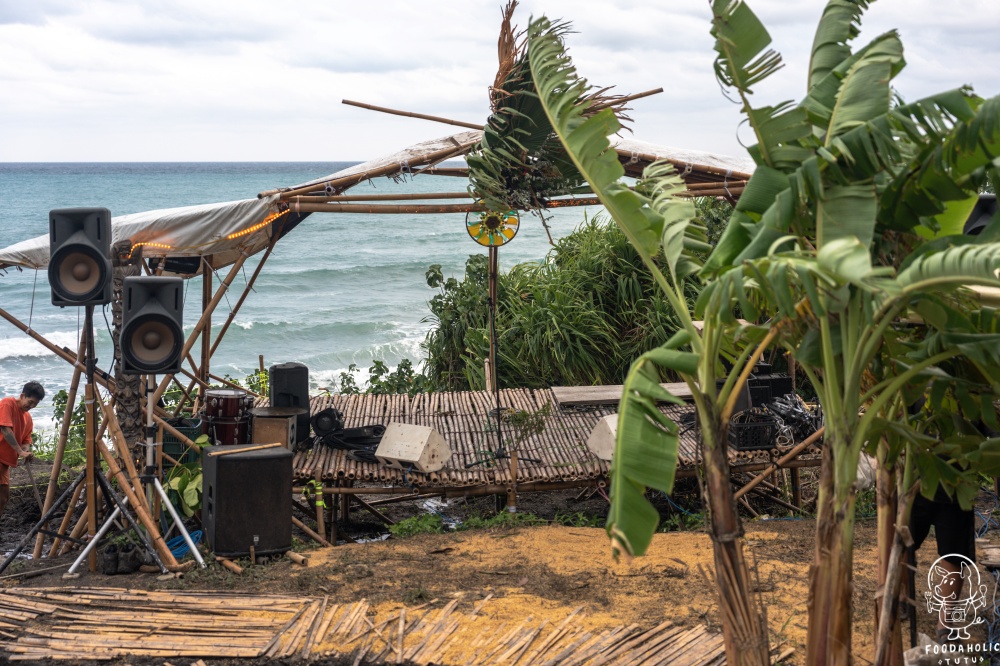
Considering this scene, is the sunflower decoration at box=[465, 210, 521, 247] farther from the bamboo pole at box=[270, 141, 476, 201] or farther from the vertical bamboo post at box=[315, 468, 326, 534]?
the vertical bamboo post at box=[315, 468, 326, 534]

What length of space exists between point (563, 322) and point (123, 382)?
5.98 metres

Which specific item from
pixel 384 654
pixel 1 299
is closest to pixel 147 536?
pixel 384 654

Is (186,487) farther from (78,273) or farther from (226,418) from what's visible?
(78,273)

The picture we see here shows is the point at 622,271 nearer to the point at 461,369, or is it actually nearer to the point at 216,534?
the point at 461,369

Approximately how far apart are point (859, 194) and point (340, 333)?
80.7 feet

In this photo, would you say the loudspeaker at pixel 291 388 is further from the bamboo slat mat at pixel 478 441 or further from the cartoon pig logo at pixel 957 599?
the cartoon pig logo at pixel 957 599

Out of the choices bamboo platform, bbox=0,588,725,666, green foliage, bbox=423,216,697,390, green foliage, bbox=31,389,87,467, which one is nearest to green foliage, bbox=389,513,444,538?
bamboo platform, bbox=0,588,725,666

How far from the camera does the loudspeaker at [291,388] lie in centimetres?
862

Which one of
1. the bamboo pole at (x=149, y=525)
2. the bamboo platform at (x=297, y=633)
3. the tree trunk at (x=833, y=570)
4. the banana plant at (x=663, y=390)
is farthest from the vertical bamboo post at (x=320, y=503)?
the tree trunk at (x=833, y=570)

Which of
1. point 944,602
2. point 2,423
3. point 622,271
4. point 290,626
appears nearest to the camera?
point 944,602

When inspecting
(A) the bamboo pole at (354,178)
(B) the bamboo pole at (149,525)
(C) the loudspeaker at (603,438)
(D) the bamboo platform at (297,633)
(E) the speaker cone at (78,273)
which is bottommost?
(D) the bamboo platform at (297,633)

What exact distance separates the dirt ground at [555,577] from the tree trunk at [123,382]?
3.52 feet

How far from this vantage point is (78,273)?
Result: 6711 millimetres

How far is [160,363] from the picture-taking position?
6.80 m
